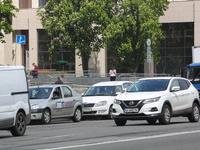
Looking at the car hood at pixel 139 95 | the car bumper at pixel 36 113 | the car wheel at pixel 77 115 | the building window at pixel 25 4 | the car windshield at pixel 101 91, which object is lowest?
the car wheel at pixel 77 115

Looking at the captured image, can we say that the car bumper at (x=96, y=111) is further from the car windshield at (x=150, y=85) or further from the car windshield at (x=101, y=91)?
the car windshield at (x=150, y=85)

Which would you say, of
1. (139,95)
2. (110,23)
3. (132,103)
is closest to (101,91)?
(139,95)

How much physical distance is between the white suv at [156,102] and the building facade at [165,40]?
29.1m

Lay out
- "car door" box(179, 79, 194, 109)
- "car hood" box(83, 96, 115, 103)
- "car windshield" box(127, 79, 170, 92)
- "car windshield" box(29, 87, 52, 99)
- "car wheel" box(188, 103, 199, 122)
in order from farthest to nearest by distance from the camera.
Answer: "car hood" box(83, 96, 115, 103), "car windshield" box(29, 87, 52, 99), "car wheel" box(188, 103, 199, 122), "car door" box(179, 79, 194, 109), "car windshield" box(127, 79, 170, 92)

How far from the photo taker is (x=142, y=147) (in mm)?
8828

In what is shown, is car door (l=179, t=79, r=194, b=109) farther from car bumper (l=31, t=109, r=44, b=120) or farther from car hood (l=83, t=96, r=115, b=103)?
car bumper (l=31, t=109, r=44, b=120)

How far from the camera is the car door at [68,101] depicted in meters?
18.4

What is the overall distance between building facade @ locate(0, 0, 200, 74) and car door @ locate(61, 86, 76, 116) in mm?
25768

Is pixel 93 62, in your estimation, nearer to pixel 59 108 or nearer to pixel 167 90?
pixel 59 108

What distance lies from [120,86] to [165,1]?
20.9 metres

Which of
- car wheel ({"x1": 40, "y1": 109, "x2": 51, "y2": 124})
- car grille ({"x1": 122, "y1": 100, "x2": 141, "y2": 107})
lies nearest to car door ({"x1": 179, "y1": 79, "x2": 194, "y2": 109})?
car grille ({"x1": 122, "y1": 100, "x2": 141, "y2": 107})

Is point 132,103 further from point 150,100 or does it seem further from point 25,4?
point 25,4

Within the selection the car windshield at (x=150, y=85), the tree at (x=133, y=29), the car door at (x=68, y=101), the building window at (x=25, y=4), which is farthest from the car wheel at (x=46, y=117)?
the building window at (x=25, y=4)

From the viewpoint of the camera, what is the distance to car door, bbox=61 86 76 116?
18.4 meters
